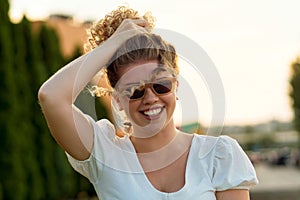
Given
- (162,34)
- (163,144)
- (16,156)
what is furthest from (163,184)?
(16,156)

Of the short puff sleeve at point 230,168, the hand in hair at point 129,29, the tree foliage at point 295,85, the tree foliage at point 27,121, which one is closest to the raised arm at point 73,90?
the hand in hair at point 129,29

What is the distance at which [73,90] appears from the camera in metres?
2.08

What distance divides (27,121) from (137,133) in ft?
41.7

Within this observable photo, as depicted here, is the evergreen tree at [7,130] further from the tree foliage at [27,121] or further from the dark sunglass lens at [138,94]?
the dark sunglass lens at [138,94]

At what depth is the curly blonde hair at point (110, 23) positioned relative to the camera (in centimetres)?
219

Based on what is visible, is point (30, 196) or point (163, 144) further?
point (30, 196)

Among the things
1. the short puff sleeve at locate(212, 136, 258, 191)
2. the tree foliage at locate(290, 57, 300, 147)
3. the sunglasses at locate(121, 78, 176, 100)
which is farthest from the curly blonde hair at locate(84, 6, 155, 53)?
the tree foliage at locate(290, 57, 300, 147)

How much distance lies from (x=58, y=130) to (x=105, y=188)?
0.72 feet

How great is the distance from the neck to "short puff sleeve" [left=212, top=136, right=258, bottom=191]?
5.1 inches

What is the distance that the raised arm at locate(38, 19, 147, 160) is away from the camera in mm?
2059

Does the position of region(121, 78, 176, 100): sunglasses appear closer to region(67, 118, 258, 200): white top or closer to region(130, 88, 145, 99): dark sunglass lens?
region(130, 88, 145, 99): dark sunglass lens

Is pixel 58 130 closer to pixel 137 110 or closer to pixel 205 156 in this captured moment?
pixel 137 110

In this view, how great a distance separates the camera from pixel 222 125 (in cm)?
214

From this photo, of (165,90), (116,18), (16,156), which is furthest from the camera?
(16,156)
